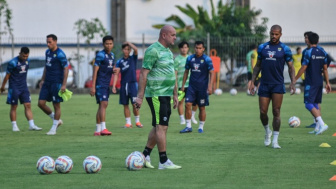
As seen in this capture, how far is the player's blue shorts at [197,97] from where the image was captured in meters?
18.2

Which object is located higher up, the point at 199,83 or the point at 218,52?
the point at 199,83

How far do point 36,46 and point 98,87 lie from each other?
3203 centimetres

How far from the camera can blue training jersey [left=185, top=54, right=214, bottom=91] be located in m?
18.2

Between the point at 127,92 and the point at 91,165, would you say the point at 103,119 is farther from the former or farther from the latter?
the point at 91,165

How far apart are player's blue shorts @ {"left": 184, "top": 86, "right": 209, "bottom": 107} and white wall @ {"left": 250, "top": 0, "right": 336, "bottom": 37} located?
34705 millimetres

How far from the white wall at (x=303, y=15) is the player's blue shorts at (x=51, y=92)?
35.5m

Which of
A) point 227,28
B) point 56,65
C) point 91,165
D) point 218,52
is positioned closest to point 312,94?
point 56,65

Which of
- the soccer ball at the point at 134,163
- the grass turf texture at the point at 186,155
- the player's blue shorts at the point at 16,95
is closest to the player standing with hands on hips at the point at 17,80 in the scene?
the player's blue shorts at the point at 16,95

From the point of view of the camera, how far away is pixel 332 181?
33.1 ft

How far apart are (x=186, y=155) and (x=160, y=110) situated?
1.85 meters

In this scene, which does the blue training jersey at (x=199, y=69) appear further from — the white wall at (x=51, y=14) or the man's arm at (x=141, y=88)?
the white wall at (x=51, y=14)

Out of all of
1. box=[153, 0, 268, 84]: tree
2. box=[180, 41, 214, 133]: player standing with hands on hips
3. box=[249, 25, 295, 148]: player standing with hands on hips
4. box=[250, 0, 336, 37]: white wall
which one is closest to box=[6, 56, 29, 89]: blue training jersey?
box=[180, 41, 214, 133]: player standing with hands on hips

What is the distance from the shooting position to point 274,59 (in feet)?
47.2

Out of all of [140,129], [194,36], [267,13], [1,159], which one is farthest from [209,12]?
[1,159]
